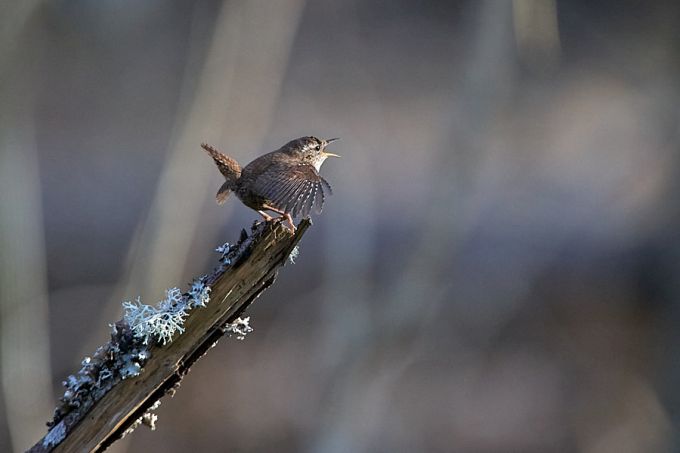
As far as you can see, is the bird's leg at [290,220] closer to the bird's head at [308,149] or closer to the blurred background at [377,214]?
the bird's head at [308,149]

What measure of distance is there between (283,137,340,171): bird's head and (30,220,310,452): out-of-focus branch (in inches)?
34.0

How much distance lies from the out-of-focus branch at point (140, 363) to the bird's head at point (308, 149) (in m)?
0.86

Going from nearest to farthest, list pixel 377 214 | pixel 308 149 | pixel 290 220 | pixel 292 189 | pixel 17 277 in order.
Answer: pixel 290 220 < pixel 292 189 < pixel 308 149 < pixel 17 277 < pixel 377 214

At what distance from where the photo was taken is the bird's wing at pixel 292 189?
1825 mm

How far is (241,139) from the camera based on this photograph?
5340 millimetres

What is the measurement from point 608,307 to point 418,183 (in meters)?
1.96

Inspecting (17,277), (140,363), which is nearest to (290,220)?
(140,363)

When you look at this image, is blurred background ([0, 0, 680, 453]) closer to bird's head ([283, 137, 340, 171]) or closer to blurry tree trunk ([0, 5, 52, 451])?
blurry tree trunk ([0, 5, 52, 451])

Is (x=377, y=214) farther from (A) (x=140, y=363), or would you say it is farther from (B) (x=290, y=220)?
(A) (x=140, y=363)

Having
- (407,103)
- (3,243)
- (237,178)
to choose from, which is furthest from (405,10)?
(237,178)

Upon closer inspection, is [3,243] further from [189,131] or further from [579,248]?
[579,248]

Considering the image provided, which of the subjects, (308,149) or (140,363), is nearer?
(140,363)

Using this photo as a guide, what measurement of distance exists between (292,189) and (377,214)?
4.40 metres

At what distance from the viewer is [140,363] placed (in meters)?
A: 1.48
